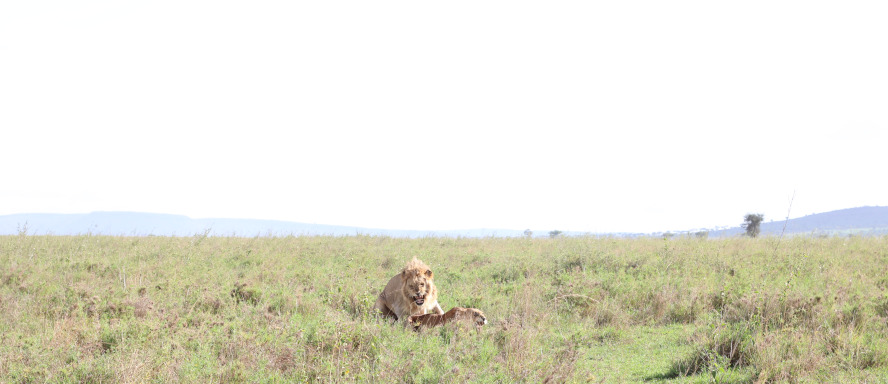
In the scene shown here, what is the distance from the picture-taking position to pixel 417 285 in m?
8.52

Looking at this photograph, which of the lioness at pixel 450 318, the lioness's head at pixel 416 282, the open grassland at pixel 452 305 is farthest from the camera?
the lioness's head at pixel 416 282

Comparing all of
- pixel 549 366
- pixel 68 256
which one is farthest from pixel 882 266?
pixel 68 256

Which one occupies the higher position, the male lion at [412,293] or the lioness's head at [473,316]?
the male lion at [412,293]

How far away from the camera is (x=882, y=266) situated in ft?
45.9

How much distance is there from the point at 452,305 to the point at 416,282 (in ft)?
10.4

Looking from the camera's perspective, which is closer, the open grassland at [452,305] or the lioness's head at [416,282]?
the open grassland at [452,305]

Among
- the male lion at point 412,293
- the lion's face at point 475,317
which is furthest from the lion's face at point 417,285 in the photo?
the lion's face at point 475,317

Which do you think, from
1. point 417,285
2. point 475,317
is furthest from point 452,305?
point 417,285

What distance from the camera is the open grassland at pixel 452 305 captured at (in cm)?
706

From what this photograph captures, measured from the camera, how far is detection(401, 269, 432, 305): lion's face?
8523 mm

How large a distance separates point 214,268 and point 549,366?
10.8m

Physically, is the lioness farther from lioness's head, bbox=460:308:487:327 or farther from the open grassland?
the open grassland

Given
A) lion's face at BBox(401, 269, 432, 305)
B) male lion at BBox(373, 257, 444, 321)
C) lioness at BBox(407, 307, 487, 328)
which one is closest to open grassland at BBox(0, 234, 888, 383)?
lioness at BBox(407, 307, 487, 328)

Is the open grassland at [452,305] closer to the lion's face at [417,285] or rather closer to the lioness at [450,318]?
the lioness at [450,318]
